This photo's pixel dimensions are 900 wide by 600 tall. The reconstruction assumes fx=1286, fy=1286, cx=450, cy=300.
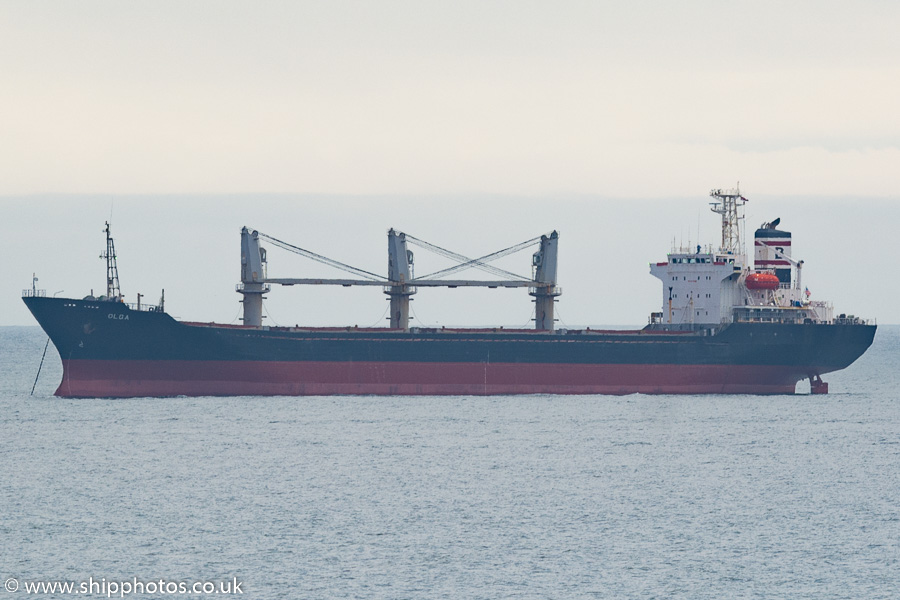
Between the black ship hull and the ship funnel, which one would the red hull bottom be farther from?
the ship funnel

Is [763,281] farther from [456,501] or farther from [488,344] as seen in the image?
[456,501]

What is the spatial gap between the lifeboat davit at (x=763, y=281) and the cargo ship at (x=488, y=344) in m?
0.06

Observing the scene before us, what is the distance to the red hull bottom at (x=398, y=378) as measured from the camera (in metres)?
57.8

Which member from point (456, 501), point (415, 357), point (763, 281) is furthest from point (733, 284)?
point (456, 501)

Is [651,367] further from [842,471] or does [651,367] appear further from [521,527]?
[521,527]

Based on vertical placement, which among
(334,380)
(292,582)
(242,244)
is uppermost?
(242,244)

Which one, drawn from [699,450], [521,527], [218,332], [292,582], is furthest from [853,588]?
[218,332]

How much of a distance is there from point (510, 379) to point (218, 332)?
13919mm

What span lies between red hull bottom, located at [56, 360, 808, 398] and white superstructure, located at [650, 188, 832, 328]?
3.04 m

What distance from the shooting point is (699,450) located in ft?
151

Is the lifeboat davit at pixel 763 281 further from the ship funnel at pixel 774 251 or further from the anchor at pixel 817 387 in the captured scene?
the anchor at pixel 817 387

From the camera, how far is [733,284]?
211 ft

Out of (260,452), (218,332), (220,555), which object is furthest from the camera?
(218,332)

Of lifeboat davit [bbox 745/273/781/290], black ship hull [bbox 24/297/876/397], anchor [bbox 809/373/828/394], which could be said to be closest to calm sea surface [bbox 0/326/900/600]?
black ship hull [bbox 24/297/876/397]
